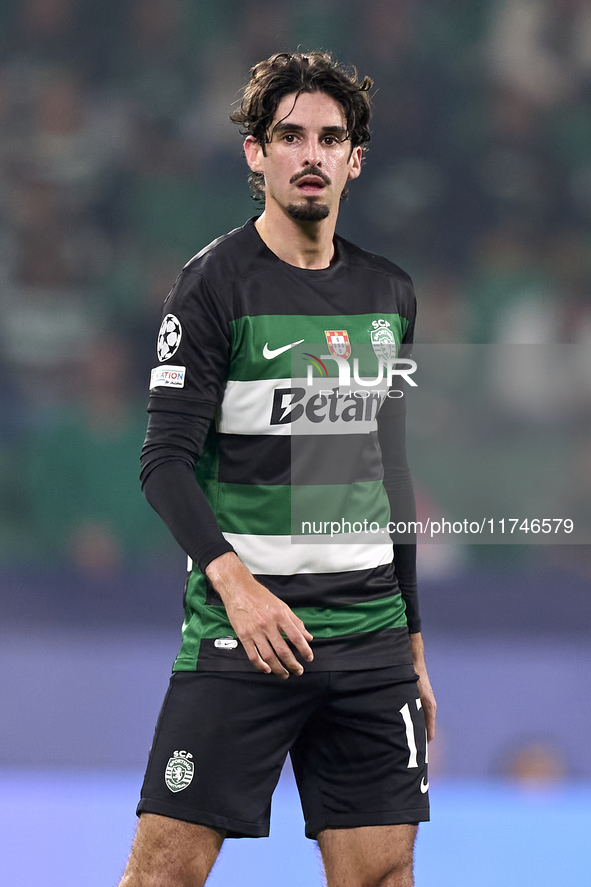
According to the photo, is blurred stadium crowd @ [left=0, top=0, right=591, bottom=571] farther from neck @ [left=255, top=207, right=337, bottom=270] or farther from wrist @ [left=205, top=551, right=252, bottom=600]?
wrist @ [left=205, top=551, right=252, bottom=600]

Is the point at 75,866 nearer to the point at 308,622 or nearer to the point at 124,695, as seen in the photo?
the point at 124,695

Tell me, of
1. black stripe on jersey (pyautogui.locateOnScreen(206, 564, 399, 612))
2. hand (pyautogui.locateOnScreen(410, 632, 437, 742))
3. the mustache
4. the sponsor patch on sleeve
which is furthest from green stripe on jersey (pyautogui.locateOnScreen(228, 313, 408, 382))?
hand (pyautogui.locateOnScreen(410, 632, 437, 742))

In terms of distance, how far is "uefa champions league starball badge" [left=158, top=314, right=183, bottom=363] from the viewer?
6.42 ft

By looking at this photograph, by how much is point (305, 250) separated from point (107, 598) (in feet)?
9.61

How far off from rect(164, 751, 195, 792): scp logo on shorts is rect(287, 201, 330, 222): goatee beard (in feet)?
3.15

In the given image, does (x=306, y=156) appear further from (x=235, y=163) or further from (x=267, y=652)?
(x=235, y=163)

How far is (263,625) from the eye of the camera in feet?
5.67

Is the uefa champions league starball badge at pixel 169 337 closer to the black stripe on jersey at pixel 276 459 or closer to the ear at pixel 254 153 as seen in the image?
the black stripe on jersey at pixel 276 459

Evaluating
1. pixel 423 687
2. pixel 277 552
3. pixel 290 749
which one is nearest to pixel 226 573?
pixel 277 552


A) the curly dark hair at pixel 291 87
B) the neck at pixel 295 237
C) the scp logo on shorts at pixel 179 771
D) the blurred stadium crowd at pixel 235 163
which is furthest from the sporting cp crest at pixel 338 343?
the blurred stadium crowd at pixel 235 163

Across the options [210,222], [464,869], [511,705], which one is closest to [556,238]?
[210,222]

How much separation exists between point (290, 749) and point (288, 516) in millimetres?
456

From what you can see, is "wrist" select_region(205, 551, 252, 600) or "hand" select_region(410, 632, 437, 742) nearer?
"wrist" select_region(205, 551, 252, 600)

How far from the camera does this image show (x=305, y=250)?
6.98 feet
